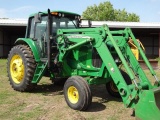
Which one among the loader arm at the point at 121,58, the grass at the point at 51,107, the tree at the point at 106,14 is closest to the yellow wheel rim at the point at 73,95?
the grass at the point at 51,107

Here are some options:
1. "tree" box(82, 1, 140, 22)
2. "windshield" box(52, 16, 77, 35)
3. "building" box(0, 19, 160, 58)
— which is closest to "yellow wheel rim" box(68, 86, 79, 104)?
"windshield" box(52, 16, 77, 35)

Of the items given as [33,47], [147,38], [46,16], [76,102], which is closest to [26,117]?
[76,102]

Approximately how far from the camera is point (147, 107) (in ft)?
15.0

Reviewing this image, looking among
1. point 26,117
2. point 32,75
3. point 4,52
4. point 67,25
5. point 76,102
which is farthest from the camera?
point 4,52

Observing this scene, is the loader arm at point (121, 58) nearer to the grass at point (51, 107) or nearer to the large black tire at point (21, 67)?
the grass at point (51, 107)

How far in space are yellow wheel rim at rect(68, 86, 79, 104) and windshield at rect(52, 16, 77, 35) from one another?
195cm

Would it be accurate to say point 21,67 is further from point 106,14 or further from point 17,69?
point 106,14

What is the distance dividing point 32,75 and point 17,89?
A: 79cm

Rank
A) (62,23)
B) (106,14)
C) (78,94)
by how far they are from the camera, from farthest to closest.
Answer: (106,14)
(62,23)
(78,94)

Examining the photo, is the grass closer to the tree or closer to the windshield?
the windshield

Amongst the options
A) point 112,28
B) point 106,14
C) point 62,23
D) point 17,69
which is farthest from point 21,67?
point 106,14

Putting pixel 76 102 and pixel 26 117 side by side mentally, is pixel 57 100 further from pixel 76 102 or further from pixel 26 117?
pixel 26 117

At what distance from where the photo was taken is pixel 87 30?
A: 652cm

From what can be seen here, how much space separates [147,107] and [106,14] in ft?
205
